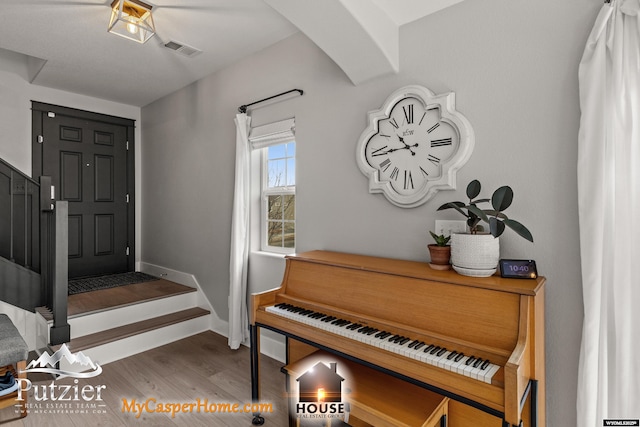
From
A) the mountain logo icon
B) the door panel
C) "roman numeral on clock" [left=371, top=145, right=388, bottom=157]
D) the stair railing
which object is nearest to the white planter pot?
"roman numeral on clock" [left=371, top=145, right=388, bottom=157]

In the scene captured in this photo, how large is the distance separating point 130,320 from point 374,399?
8.99 feet

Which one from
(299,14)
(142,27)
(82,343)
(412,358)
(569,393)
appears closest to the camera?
(412,358)

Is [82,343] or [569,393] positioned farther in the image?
[82,343]

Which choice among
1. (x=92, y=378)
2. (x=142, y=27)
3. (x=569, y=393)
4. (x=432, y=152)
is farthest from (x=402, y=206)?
(x=92, y=378)

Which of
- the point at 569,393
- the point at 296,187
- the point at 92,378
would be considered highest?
the point at 296,187

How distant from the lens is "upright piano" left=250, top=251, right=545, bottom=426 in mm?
1321

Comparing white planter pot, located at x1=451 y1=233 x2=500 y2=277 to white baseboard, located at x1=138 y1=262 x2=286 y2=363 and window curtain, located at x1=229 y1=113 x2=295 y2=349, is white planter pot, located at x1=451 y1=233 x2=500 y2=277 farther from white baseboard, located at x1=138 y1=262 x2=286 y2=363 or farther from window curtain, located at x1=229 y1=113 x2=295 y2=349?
window curtain, located at x1=229 y1=113 x2=295 y2=349

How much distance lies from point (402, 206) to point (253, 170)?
63.3 inches

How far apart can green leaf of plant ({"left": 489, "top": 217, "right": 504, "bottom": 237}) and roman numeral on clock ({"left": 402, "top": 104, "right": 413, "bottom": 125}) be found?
2.86ft

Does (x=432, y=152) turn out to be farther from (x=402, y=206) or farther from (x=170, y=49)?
(x=170, y=49)

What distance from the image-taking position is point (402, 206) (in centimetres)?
212

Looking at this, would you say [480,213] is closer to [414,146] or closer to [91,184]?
[414,146]

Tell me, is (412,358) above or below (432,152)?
below

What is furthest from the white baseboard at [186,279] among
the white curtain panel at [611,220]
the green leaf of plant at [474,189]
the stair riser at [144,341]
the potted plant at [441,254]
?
the white curtain panel at [611,220]
